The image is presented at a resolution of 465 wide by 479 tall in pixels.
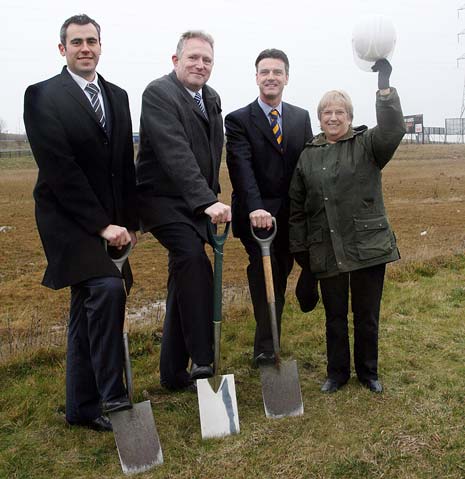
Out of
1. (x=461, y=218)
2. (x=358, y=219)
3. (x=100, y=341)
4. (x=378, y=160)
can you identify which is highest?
(x=378, y=160)

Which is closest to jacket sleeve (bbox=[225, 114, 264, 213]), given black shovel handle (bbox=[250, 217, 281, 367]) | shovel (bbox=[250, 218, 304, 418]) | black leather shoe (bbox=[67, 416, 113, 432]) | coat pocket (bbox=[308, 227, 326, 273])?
black shovel handle (bbox=[250, 217, 281, 367])

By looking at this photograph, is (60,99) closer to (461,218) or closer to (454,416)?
(454,416)

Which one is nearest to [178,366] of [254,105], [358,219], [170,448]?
[170,448]

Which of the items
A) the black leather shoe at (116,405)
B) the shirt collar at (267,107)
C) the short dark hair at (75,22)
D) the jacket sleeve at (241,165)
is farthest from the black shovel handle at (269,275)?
the short dark hair at (75,22)

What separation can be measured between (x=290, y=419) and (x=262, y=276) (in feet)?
3.96

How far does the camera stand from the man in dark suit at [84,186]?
354 centimetres

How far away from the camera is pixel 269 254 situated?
4.36 m

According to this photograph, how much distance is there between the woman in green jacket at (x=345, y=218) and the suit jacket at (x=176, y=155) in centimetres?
71

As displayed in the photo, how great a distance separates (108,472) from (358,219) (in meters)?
2.29

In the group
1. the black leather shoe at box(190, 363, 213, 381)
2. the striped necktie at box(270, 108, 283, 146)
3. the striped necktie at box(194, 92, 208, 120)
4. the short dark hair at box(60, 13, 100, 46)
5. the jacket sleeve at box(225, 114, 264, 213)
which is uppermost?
the short dark hair at box(60, 13, 100, 46)

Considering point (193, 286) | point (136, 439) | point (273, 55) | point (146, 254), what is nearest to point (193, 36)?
point (273, 55)

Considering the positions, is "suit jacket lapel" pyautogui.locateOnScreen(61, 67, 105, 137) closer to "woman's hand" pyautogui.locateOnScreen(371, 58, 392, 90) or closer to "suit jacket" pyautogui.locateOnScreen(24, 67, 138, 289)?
"suit jacket" pyautogui.locateOnScreen(24, 67, 138, 289)

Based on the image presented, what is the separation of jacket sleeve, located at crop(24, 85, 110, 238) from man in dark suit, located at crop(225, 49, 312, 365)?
4.39 feet

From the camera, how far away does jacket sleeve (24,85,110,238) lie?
3520 millimetres
